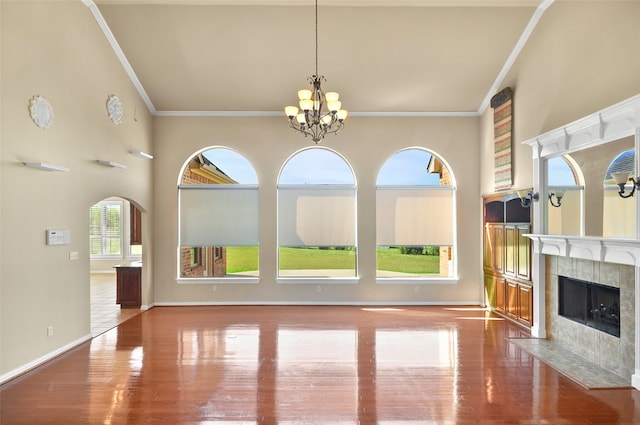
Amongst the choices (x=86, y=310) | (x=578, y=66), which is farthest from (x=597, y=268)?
(x=86, y=310)

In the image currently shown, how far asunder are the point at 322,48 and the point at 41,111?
3741 mm

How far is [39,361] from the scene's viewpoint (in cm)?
416

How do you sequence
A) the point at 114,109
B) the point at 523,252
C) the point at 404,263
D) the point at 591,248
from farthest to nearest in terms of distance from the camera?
the point at 404,263
the point at 114,109
the point at 523,252
the point at 591,248

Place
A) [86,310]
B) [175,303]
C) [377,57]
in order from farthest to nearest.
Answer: [175,303] → [377,57] → [86,310]

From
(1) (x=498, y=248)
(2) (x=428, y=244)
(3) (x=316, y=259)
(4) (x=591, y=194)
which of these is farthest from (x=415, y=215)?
(3) (x=316, y=259)

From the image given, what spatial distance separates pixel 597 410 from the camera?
10.3ft

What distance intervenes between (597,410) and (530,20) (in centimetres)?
488

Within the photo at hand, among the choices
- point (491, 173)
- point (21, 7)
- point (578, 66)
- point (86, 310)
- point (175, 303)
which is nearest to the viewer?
point (21, 7)

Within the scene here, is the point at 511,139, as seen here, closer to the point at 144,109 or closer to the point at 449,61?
the point at 449,61

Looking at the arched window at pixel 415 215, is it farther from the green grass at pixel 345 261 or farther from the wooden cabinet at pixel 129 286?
the green grass at pixel 345 261

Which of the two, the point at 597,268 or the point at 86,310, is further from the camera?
the point at 86,310

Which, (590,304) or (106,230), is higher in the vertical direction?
(106,230)

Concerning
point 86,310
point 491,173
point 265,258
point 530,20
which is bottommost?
point 86,310

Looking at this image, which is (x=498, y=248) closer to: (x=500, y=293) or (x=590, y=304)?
(x=500, y=293)
